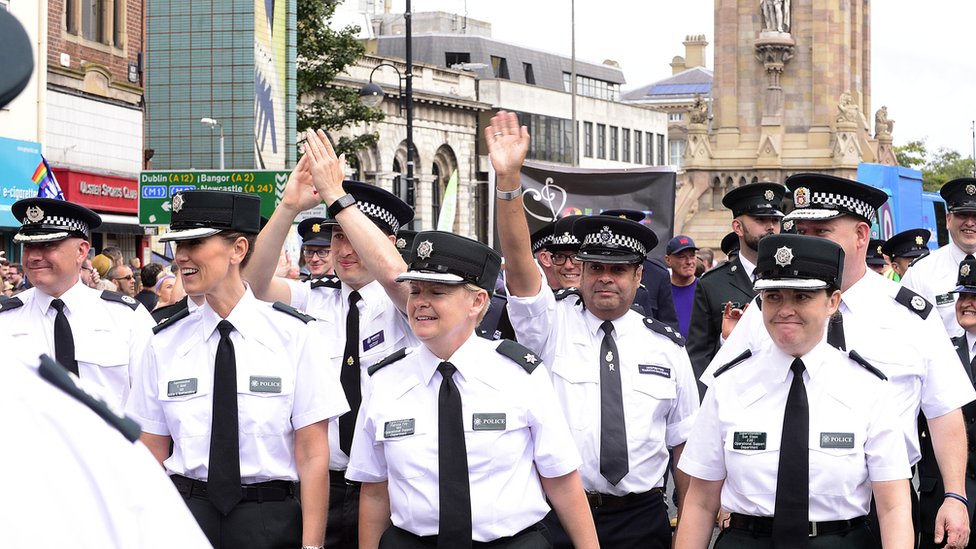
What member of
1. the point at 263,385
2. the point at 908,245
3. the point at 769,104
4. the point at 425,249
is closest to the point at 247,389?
the point at 263,385

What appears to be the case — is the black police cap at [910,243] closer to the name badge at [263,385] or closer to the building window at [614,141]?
the name badge at [263,385]

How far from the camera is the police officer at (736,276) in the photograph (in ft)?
29.5

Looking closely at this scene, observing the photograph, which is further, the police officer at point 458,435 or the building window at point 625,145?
the building window at point 625,145

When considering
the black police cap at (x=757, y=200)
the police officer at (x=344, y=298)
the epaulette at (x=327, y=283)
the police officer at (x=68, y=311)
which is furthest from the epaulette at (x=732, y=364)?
the black police cap at (x=757, y=200)

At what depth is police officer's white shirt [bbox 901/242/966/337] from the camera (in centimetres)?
938

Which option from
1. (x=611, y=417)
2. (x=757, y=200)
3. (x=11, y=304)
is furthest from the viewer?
(x=757, y=200)

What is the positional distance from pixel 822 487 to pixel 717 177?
148ft

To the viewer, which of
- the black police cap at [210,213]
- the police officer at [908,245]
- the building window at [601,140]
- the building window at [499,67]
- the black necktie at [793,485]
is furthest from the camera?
the building window at [601,140]

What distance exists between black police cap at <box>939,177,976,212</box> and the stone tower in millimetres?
38652

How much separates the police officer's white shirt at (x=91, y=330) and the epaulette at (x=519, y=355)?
94.3 inches

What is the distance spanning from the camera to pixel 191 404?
17.1ft

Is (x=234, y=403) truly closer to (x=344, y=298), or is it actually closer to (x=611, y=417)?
(x=344, y=298)

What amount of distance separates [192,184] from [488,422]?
58.1ft

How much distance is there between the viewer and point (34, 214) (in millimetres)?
7145
